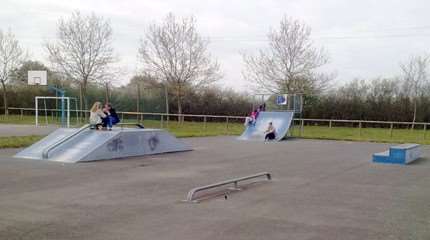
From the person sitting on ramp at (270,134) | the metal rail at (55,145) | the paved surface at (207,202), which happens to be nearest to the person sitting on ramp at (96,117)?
the metal rail at (55,145)

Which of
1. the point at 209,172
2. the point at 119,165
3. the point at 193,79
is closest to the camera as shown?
the point at 209,172

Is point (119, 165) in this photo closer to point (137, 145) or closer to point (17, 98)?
point (137, 145)

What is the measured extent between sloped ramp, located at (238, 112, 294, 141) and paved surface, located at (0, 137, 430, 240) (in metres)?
9.47

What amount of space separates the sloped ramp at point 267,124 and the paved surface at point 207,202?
373 inches

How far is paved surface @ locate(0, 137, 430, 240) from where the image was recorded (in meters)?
5.40

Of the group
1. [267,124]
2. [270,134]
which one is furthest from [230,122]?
[270,134]

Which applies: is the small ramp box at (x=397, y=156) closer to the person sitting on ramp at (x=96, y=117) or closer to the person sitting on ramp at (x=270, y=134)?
the person sitting on ramp at (x=270, y=134)

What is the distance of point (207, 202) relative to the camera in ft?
23.3

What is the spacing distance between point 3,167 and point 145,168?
319 centimetres

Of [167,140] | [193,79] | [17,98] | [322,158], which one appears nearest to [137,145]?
[167,140]

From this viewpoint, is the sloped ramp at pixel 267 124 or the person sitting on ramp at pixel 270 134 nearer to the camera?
the person sitting on ramp at pixel 270 134

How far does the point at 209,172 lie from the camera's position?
10586mm

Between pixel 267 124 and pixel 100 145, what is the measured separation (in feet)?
39.4

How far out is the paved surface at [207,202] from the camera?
213 inches
